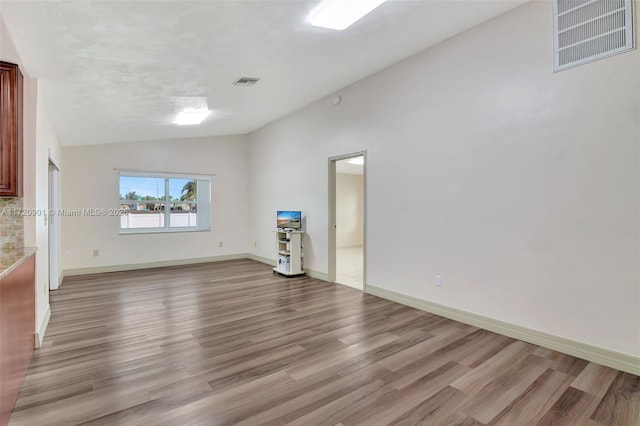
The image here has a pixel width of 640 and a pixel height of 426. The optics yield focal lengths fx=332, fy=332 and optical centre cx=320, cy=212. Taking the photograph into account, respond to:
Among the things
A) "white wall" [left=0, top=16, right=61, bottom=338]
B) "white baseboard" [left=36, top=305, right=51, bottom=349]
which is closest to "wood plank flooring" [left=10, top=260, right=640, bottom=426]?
"white baseboard" [left=36, top=305, right=51, bottom=349]

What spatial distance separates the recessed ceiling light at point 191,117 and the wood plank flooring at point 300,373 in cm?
292

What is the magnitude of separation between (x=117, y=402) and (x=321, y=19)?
333 centimetres

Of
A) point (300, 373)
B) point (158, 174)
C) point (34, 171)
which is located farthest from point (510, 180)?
point (158, 174)

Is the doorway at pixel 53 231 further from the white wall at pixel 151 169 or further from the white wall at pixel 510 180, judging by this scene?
the white wall at pixel 510 180

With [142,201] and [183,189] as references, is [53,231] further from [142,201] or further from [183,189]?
[183,189]

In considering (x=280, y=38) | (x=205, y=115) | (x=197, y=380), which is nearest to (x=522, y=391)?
(x=197, y=380)

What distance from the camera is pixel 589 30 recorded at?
274 centimetres

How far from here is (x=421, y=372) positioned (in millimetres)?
2549

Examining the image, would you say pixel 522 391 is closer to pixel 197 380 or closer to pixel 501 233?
pixel 501 233

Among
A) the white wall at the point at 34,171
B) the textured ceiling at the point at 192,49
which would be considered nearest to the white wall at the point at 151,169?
the textured ceiling at the point at 192,49

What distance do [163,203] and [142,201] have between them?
0.42 meters

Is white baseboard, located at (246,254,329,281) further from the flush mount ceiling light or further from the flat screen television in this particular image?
the flush mount ceiling light

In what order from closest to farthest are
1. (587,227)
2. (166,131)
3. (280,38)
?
1. (587,227)
2. (280,38)
3. (166,131)

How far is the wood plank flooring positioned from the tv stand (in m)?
1.85
